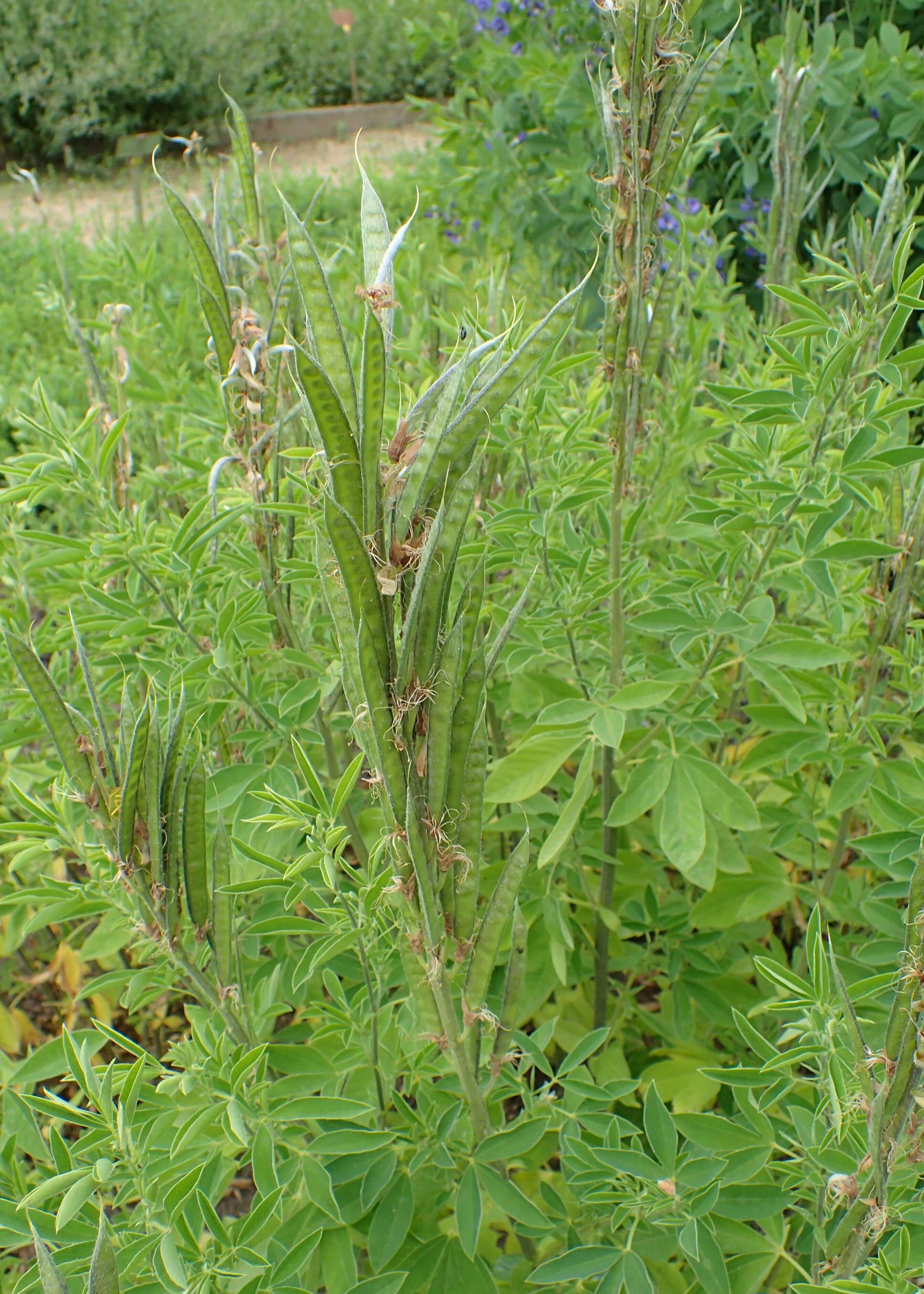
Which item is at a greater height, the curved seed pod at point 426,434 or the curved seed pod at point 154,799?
the curved seed pod at point 426,434

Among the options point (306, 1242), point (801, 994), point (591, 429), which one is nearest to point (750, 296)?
point (591, 429)

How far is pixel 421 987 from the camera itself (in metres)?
1.15

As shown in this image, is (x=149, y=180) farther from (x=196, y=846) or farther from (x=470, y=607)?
(x=470, y=607)

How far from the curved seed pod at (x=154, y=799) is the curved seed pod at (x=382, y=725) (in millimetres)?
341

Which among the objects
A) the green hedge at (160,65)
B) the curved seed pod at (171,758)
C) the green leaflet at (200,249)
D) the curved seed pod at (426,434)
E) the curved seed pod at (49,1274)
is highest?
the green hedge at (160,65)

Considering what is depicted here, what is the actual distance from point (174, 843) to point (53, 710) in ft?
0.69

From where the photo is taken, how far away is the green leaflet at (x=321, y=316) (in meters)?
0.91

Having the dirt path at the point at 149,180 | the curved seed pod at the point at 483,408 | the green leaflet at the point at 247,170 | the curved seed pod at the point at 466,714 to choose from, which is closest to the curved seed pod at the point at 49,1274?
the curved seed pod at the point at 466,714

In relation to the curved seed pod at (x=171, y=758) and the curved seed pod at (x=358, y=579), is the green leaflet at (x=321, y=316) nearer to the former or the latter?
the curved seed pod at (x=358, y=579)

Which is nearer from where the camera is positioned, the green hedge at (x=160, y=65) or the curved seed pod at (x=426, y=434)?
the curved seed pod at (x=426, y=434)

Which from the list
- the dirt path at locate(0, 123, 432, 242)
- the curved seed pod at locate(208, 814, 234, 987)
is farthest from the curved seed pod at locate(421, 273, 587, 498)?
the dirt path at locate(0, 123, 432, 242)

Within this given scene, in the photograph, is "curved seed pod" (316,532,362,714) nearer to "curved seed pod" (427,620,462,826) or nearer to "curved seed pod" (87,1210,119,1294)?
Result: "curved seed pod" (427,620,462,826)

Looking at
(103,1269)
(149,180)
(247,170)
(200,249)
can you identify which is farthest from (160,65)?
(103,1269)

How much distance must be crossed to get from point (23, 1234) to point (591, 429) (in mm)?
1581
